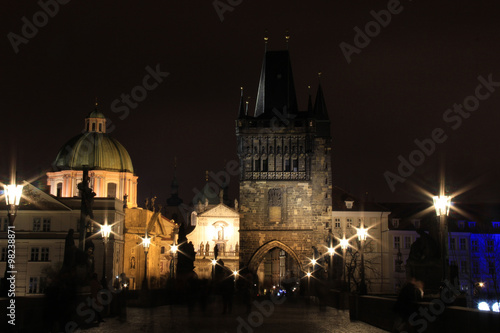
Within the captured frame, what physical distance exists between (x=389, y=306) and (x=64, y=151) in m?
70.7

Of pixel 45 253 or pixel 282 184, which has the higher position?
pixel 282 184

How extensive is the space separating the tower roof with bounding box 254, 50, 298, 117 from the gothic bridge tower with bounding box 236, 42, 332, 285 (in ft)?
0.47

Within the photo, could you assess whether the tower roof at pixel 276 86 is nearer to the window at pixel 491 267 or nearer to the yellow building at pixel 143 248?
the yellow building at pixel 143 248

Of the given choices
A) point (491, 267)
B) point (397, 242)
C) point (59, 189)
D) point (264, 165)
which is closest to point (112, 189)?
point (59, 189)

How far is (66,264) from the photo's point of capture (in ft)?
63.6

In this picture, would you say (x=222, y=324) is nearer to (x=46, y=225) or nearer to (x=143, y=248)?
(x=46, y=225)

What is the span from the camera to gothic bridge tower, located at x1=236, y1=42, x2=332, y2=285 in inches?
2621

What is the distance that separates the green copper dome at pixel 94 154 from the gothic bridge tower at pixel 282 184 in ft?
68.0

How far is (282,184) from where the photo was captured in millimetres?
67688

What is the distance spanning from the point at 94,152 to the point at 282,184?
1056 inches

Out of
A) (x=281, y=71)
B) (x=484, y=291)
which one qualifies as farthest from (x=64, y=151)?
(x=484, y=291)

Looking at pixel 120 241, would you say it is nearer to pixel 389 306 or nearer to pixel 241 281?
pixel 241 281

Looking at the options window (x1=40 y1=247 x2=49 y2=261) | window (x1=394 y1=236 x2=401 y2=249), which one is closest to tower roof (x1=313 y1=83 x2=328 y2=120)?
window (x1=394 y1=236 x2=401 y2=249)

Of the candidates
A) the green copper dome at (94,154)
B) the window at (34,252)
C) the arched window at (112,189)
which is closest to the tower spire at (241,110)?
the green copper dome at (94,154)
